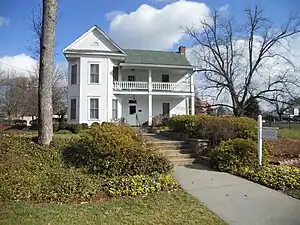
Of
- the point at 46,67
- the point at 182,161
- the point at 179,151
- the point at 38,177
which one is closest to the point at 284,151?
the point at 179,151

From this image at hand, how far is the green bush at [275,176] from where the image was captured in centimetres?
745

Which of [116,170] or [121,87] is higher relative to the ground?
[121,87]

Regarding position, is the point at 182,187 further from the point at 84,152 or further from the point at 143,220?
the point at 84,152

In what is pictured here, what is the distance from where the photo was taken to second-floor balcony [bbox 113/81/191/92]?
86.7 ft

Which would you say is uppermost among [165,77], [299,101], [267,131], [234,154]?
[165,77]

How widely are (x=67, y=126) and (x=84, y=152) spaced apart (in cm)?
1317

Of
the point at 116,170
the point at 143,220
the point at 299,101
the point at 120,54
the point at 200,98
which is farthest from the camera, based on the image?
the point at 200,98

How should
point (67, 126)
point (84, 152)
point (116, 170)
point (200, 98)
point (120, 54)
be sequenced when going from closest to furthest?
1. point (116, 170)
2. point (84, 152)
3. point (67, 126)
4. point (120, 54)
5. point (200, 98)

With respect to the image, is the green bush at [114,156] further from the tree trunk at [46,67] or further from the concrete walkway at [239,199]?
the tree trunk at [46,67]

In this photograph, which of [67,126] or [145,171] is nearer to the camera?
[145,171]

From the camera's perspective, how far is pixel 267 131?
945cm

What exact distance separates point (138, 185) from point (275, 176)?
376 cm

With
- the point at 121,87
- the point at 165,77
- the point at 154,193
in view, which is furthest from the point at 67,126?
the point at 154,193

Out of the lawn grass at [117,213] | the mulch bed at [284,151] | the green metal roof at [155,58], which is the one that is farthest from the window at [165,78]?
the lawn grass at [117,213]
